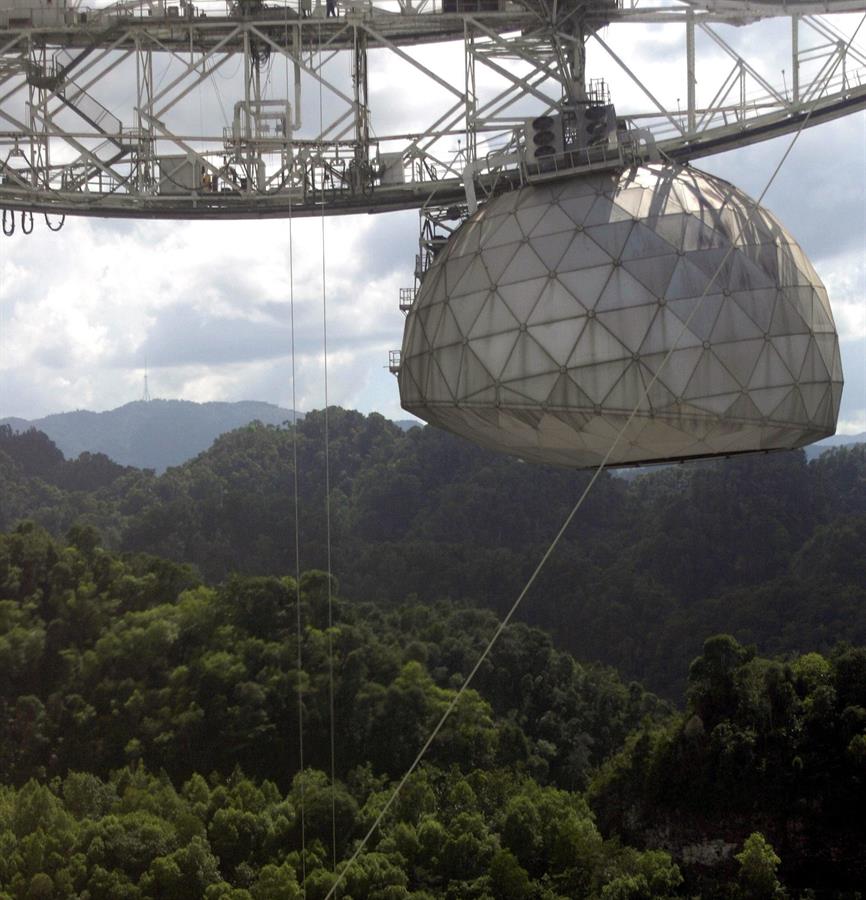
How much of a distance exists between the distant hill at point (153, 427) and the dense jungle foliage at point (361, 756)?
338 feet

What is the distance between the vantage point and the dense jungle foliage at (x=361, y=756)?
45.0m

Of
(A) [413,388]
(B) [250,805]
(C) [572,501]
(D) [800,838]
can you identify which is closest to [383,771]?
(B) [250,805]

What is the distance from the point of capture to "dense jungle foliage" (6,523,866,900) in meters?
45.0

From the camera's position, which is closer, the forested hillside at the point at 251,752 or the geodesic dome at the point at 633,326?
the geodesic dome at the point at 633,326

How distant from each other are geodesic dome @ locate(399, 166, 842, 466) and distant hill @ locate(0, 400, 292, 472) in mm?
135425

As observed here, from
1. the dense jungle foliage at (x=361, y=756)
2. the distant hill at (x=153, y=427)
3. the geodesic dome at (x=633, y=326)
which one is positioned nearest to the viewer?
the geodesic dome at (x=633, y=326)

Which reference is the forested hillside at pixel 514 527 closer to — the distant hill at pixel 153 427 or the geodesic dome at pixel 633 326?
the geodesic dome at pixel 633 326


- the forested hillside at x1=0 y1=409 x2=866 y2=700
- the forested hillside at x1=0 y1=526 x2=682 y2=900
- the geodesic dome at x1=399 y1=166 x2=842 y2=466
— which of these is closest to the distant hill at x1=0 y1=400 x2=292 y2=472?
the forested hillside at x1=0 y1=409 x2=866 y2=700

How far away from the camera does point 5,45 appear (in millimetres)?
28094

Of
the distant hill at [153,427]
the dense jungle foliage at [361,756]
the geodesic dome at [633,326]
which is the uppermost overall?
the distant hill at [153,427]

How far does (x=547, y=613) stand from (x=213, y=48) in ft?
202

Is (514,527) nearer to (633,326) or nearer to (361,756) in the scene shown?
(361,756)

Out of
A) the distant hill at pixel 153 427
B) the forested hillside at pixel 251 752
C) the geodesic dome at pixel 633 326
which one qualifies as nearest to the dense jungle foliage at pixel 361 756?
the forested hillside at pixel 251 752

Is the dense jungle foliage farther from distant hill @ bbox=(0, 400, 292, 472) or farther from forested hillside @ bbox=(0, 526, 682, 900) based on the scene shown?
distant hill @ bbox=(0, 400, 292, 472)
